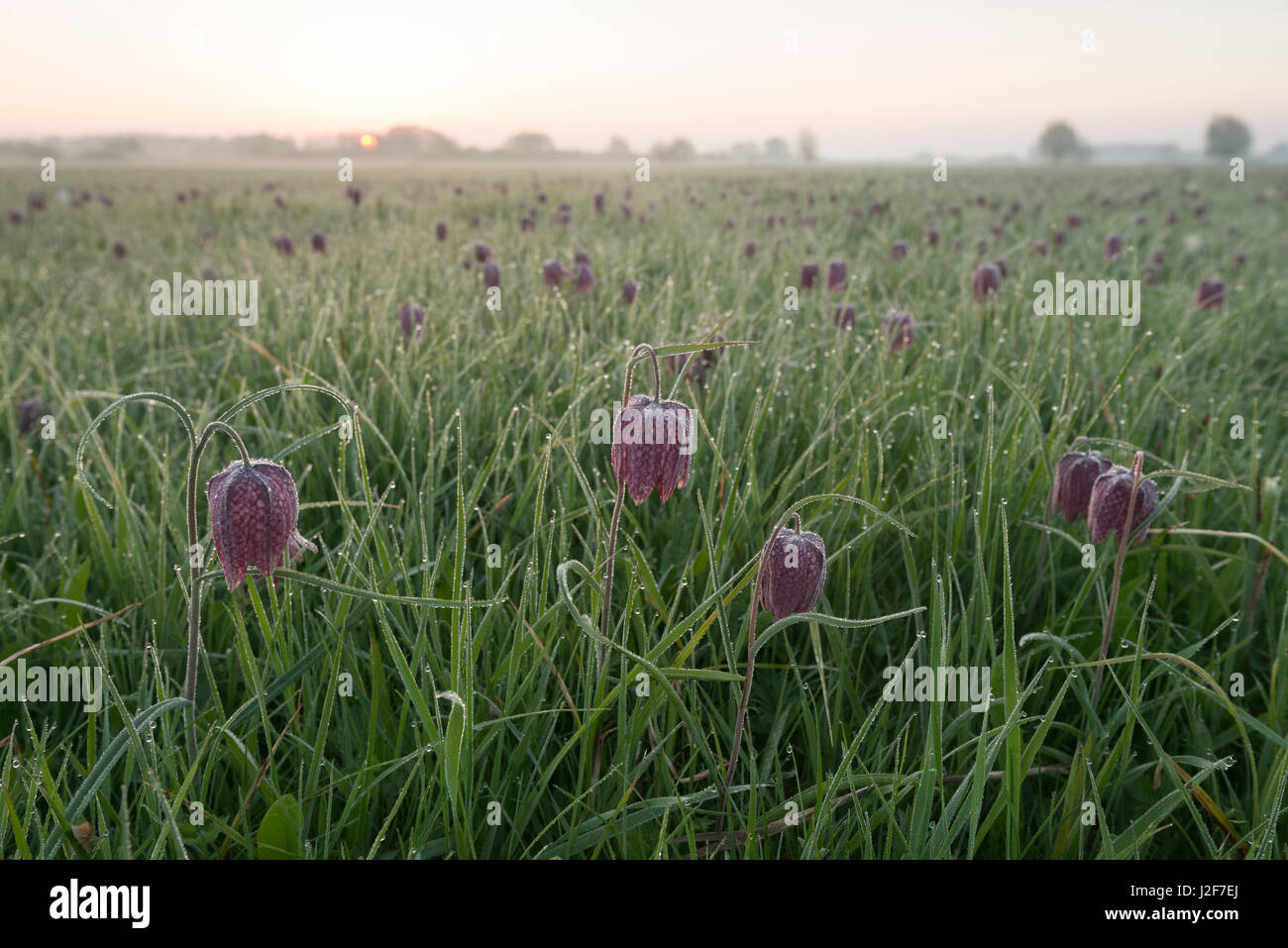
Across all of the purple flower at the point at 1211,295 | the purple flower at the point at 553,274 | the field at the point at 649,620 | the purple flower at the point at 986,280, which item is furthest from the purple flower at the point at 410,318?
the purple flower at the point at 1211,295

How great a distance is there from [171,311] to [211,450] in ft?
7.72

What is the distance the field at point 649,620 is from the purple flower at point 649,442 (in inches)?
3.7

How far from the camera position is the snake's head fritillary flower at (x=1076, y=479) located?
184 cm

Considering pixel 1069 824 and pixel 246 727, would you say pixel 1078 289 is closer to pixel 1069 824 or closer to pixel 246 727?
pixel 1069 824

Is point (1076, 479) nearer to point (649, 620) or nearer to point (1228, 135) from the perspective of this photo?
point (649, 620)

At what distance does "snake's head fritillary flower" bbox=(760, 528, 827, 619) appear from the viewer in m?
1.44

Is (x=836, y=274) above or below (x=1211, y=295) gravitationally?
above

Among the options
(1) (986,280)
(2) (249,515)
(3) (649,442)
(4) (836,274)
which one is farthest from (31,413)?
(1) (986,280)

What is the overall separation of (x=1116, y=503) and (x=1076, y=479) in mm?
137

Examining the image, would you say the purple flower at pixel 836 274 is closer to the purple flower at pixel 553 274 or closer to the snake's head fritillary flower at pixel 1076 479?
the purple flower at pixel 553 274

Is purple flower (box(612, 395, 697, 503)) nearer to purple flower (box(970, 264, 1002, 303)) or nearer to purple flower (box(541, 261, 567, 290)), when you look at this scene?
purple flower (box(541, 261, 567, 290))

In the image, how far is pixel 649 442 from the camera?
1.44 metres

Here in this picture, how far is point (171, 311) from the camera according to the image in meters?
4.60
